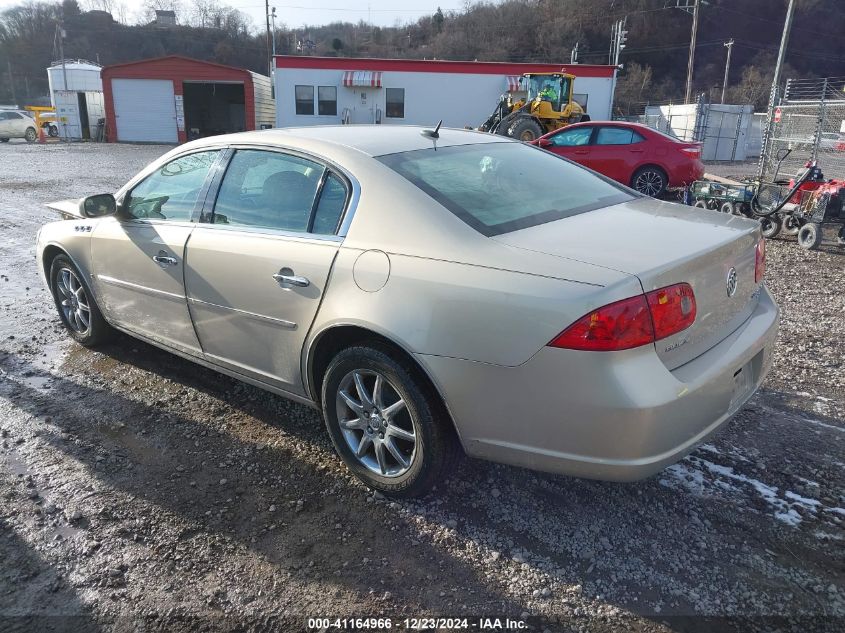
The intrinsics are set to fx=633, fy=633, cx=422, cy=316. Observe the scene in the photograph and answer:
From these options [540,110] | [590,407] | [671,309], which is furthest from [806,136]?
[590,407]

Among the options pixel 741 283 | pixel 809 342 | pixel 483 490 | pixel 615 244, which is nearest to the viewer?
pixel 615 244

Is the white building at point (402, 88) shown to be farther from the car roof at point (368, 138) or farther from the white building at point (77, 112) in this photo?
the car roof at point (368, 138)

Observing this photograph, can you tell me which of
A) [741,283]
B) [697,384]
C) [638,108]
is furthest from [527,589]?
[638,108]

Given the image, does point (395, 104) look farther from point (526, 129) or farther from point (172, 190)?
point (172, 190)

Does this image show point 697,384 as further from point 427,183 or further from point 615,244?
point 427,183

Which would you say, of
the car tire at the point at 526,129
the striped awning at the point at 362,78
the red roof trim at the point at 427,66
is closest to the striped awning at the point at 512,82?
the red roof trim at the point at 427,66

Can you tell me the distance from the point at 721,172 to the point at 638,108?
41.1 meters

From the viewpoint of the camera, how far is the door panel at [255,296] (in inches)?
113

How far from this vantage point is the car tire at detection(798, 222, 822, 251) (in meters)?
8.39

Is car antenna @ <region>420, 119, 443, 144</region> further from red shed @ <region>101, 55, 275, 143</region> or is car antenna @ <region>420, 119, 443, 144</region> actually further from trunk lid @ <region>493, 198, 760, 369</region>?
red shed @ <region>101, 55, 275, 143</region>

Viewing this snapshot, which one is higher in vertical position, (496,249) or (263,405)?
(496,249)

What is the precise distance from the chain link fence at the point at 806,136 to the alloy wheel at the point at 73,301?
10772 millimetres

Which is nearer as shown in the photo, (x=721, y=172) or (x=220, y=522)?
(x=220, y=522)

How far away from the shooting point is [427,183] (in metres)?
2.86
